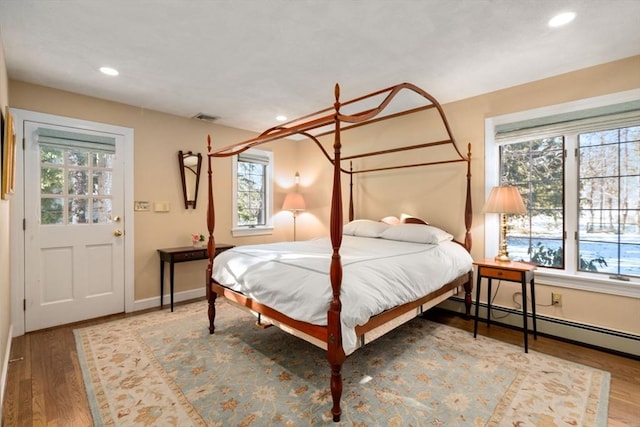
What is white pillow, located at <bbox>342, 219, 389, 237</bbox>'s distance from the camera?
3.71 m

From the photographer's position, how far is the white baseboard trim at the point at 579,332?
2.53m

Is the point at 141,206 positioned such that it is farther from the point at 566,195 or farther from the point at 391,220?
the point at 566,195

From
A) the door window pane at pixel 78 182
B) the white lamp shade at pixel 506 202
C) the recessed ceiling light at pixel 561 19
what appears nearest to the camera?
the recessed ceiling light at pixel 561 19

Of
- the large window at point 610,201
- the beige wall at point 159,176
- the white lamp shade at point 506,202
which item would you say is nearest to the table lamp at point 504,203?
the white lamp shade at point 506,202

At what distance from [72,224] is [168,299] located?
138 centimetres

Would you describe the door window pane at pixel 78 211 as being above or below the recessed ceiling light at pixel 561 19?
below


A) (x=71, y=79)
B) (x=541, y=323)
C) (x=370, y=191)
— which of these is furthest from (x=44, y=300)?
(x=541, y=323)

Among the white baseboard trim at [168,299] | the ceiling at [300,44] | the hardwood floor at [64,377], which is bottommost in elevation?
the hardwood floor at [64,377]

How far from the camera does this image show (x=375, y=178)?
4344 millimetres

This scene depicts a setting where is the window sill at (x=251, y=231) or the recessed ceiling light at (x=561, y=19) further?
the window sill at (x=251, y=231)

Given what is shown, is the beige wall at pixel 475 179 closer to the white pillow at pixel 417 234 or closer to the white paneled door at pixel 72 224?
the white pillow at pixel 417 234

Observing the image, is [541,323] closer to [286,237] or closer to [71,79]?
[286,237]

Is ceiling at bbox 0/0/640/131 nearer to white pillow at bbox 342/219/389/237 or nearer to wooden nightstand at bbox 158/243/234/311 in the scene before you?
white pillow at bbox 342/219/389/237

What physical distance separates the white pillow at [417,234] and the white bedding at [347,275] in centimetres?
7
